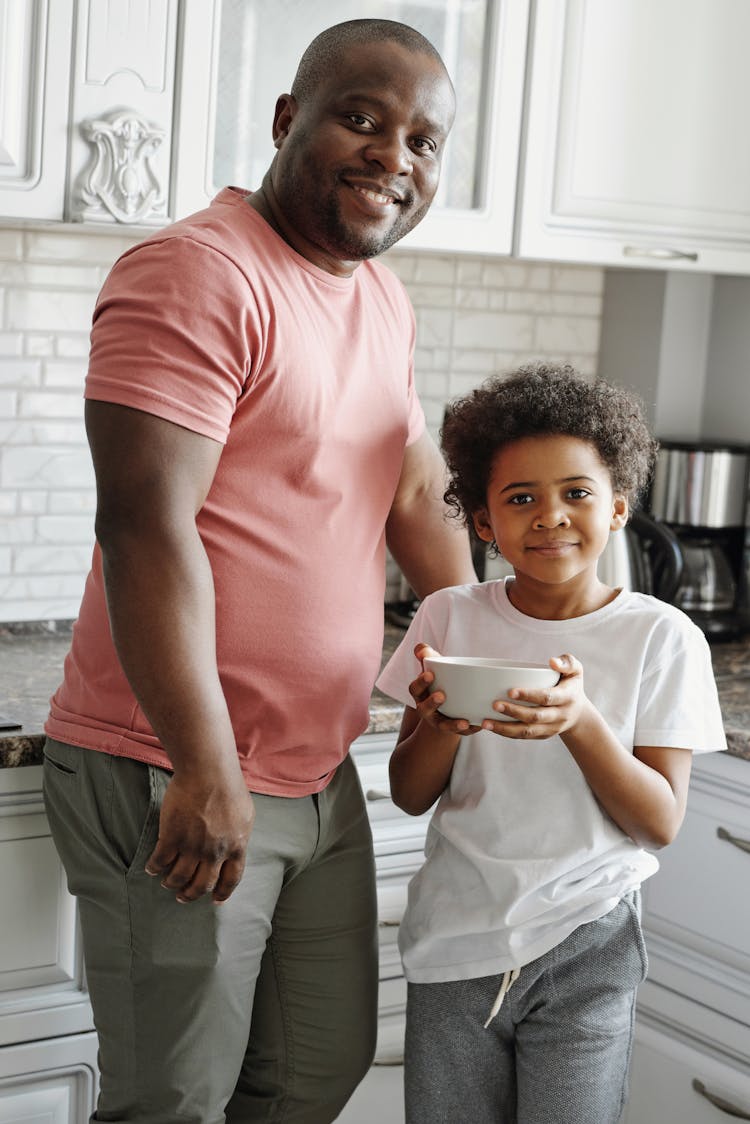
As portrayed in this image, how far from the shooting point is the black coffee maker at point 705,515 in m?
2.62

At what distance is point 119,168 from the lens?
74.7 inches

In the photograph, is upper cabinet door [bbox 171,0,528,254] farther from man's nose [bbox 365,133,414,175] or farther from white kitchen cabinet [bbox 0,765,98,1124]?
white kitchen cabinet [bbox 0,765,98,1124]

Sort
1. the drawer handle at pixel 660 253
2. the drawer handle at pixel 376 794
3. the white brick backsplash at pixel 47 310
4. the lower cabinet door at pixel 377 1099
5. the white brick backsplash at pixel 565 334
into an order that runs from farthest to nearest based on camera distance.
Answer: the white brick backsplash at pixel 565 334 → the drawer handle at pixel 660 253 → the white brick backsplash at pixel 47 310 → the lower cabinet door at pixel 377 1099 → the drawer handle at pixel 376 794

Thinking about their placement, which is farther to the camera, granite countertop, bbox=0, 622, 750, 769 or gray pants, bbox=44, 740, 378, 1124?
granite countertop, bbox=0, 622, 750, 769

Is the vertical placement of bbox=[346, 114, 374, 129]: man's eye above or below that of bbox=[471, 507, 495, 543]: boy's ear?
above

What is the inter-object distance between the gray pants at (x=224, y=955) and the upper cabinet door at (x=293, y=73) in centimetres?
87

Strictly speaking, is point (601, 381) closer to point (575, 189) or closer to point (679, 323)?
point (575, 189)

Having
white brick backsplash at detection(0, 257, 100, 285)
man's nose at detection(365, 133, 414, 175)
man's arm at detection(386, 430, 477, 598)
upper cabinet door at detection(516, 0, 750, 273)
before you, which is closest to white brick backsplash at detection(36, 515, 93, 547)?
white brick backsplash at detection(0, 257, 100, 285)

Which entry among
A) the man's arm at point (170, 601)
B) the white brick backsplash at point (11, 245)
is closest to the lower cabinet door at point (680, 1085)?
the man's arm at point (170, 601)

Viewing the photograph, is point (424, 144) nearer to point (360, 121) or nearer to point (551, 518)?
point (360, 121)

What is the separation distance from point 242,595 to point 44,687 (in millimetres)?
638

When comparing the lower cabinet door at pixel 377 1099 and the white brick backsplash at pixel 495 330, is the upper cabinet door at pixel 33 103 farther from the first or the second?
the lower cabinet door at pixel 377 1099

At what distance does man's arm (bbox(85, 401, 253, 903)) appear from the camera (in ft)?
4.33

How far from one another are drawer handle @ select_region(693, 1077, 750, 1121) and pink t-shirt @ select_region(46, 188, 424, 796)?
3.09ft
